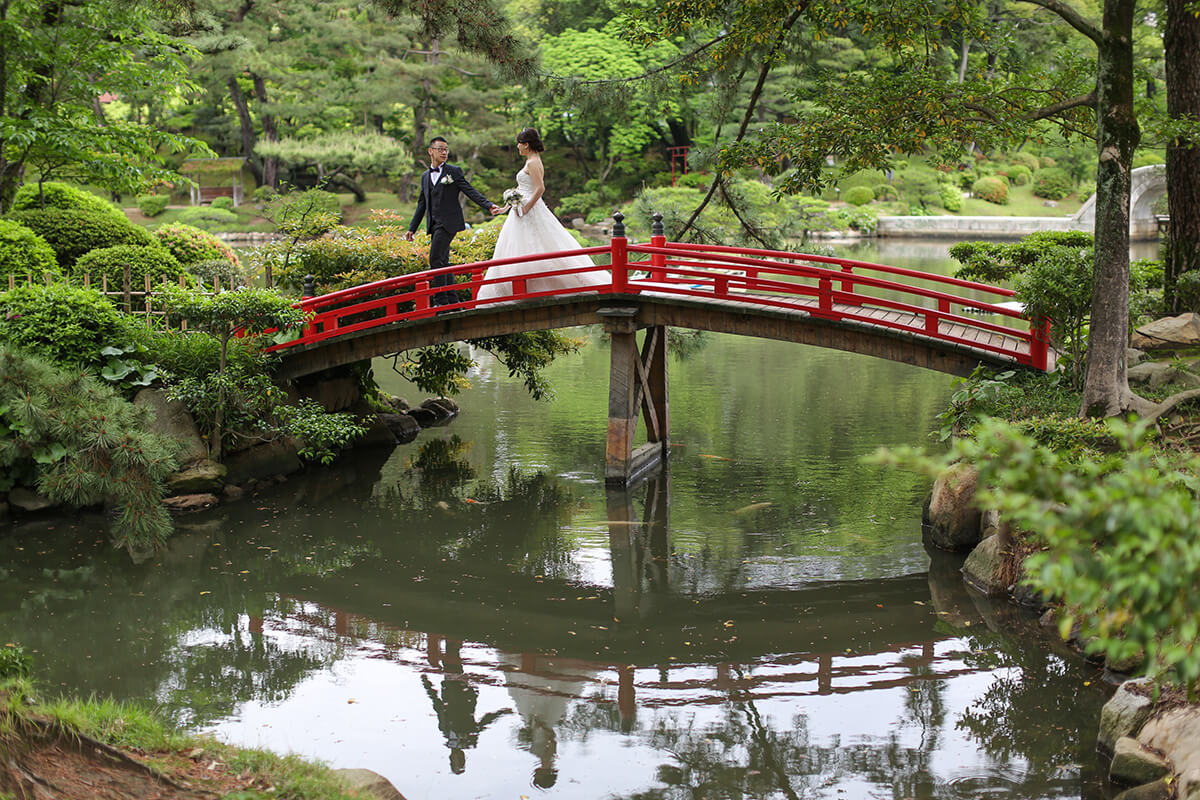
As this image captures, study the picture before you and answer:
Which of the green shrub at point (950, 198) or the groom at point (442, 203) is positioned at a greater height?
→ the green shrub at point (950, 198)

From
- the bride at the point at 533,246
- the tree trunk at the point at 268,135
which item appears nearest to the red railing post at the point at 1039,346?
the bride at the point at 533,246

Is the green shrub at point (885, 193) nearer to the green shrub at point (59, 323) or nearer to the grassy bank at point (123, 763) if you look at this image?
the green shrub at point (59, 323)

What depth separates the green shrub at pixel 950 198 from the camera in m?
41.9

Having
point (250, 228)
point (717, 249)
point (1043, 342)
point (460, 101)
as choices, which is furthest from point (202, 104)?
point (1043, 342)

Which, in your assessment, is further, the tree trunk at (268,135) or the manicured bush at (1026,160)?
the manicured bush at (1026,160)

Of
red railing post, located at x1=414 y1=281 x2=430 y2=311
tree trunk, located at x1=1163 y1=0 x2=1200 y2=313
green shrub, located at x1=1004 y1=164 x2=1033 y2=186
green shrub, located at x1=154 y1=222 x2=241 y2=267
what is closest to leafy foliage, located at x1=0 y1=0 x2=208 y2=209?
green shrub, located at x1=154 y1=222 x2=241 y2=267

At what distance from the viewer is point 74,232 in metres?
14.8

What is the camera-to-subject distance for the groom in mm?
11086

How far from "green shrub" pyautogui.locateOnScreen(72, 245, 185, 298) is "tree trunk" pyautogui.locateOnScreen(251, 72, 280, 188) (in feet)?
76.2

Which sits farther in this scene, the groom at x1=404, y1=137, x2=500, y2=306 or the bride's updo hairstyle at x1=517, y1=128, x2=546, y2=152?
the groom at x1=404, y1=137, x2=500, y2=306

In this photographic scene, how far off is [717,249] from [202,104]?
33.0 meters

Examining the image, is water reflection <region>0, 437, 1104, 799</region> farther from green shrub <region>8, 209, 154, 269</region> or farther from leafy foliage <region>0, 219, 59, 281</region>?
green shrub <region>8, 209, 154, 269</region>

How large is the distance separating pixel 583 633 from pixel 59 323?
629 centimetres

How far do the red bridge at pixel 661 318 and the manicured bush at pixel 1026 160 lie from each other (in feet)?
124
